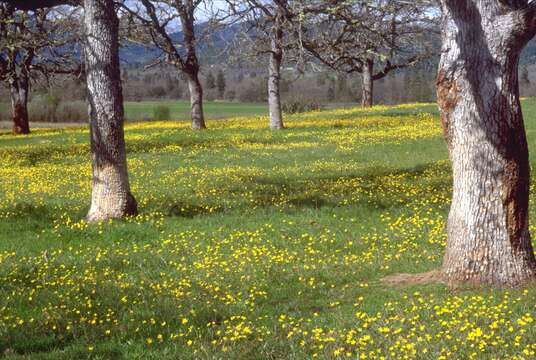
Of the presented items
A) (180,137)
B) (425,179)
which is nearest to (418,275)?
(425,179)

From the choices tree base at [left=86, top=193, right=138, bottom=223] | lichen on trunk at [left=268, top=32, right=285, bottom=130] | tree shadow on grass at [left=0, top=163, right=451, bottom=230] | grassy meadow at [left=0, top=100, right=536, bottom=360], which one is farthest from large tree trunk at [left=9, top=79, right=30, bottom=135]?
tree base at [left=86, top=193, right=138, bottom=223]

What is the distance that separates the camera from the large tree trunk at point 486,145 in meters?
7.32

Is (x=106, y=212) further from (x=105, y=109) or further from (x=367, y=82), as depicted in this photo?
(x=367, y=82)

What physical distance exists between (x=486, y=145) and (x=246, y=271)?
3.56 metres

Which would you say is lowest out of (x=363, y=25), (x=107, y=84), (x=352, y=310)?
(x=352, y=310)

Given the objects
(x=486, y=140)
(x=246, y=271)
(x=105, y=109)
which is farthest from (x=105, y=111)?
(x=486, y=140)

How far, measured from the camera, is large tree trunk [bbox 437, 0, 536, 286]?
7.32 metres

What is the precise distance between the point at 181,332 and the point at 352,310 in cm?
187

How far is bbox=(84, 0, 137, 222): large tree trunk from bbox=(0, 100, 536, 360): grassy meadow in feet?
1.88

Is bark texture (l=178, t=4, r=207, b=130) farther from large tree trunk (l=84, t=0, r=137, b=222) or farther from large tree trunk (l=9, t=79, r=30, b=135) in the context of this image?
large tree trunk (l=84, t=0, r=137, b=222)

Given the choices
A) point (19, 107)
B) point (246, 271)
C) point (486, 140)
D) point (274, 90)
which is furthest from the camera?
point (19, 107)

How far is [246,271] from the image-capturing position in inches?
348

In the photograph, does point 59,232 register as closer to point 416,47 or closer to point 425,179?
point 425,179

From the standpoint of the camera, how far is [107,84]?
11883 mm
